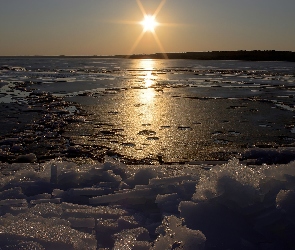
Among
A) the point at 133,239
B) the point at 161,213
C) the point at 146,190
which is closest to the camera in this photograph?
the point at 133,239

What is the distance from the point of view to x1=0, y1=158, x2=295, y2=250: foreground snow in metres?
2.46

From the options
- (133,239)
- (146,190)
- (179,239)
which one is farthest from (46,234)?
(146,190)

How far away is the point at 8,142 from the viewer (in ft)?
20.8

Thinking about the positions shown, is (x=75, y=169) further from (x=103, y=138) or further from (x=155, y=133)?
(x=155, y=133)

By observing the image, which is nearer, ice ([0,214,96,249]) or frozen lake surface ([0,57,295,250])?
ice ([0,214,96,249])

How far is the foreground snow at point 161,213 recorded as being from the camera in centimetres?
246

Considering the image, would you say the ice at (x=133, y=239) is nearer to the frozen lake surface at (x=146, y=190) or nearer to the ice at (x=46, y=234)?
the frozen lake surface at (x=146, y=190)

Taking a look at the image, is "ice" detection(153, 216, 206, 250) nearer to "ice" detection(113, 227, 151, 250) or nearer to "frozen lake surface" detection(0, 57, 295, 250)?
"frozen lake surface" detection(0, 57, 295, 250)

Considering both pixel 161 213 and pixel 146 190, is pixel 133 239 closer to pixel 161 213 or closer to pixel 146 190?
pixel 161 213

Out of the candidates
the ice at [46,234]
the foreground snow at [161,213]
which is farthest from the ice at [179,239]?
the ice at [46,234]

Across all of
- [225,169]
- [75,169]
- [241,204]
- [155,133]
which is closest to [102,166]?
[75,169]

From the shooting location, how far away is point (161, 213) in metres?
2.97

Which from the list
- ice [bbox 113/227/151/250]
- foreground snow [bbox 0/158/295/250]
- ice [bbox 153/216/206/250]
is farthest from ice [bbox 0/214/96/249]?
ice [bbox 153/216/206/250]

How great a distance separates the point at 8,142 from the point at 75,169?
113 inches
